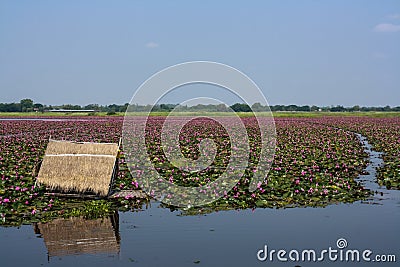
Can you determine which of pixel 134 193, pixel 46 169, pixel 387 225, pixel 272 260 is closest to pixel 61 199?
pixel 46 169

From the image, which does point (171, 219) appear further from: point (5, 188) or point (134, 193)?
point (5, 188)

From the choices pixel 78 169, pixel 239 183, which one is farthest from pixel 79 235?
pixel 239 183

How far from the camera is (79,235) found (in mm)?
7473

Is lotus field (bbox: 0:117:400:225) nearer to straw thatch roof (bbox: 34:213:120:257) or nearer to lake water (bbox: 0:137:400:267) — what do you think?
straw thatch roof (bbox: 34:213:120:257)

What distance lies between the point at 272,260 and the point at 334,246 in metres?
1.16

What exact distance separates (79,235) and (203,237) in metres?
1.96

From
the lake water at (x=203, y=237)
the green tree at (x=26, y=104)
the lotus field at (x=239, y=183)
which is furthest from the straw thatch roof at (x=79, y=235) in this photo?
the green tree at (x=26, y=104)

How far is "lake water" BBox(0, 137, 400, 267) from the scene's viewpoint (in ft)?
21.5

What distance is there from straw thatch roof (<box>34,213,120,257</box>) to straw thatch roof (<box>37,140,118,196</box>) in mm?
1197

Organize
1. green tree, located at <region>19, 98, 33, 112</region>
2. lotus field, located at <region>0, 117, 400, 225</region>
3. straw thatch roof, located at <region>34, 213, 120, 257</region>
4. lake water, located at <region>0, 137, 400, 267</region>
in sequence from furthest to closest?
green tree, located at <region>19, 98, 33, 112</region> → lotus field, located at <region>0, 117, 400, 225</region> → straw thatch roof, located at <region>34, 213, 120, 257</region> → lake water, located at <region>0, 137, 400, 267</region>

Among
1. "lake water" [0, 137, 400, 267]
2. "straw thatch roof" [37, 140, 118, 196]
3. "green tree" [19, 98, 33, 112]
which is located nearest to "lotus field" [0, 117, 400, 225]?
"straw thatch roof" [37, 140, 118, 196]

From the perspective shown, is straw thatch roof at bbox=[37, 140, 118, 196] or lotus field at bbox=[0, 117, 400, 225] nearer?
lotus field at bbox=[0, 117, 400, 225]

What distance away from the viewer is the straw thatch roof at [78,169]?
9.52 meters

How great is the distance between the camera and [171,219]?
8.60m
